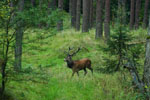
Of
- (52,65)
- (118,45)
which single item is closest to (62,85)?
(52,65)

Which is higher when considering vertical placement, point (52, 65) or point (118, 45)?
point (118, 45)

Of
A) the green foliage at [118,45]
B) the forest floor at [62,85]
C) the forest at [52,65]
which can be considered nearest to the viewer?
the forest at [52,65]

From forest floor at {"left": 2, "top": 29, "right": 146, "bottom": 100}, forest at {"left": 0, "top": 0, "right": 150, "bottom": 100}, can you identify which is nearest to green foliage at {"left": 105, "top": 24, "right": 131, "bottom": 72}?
forest at {"left": 0, "top": 0, "right": 150, "bottom": 100}

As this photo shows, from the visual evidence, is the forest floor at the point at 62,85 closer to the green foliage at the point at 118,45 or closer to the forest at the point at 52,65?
the forest at the point at 52,65

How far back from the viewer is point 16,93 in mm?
7238

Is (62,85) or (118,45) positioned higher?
(118,45)

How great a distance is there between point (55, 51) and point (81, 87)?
22.5ft

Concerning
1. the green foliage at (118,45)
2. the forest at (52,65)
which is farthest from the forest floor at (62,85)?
the green foliage at (118,45)

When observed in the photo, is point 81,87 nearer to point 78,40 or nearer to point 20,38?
point 20,38

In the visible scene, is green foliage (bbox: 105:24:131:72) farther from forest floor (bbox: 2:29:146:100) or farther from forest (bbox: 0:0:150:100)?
forest floor (bbox: 2:29:146:100)

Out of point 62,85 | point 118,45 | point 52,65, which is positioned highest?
point 118,45

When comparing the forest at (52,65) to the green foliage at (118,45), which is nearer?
the forest at (52,65)

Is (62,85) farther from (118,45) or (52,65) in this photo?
(118,45)

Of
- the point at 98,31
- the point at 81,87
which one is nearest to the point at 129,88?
the point at 81,87
